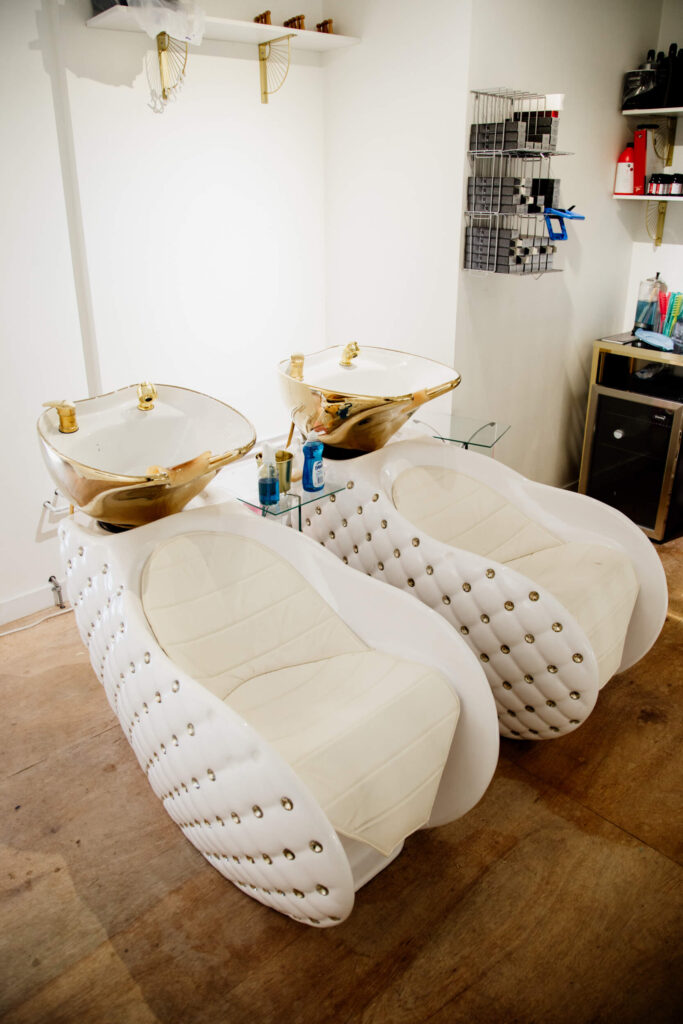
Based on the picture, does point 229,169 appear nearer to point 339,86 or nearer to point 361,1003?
point 339,86

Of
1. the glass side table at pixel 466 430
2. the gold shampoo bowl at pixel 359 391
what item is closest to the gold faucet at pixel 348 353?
the gold shampoo bowl at pixel 359 391

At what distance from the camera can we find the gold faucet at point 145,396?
2354 millimetres

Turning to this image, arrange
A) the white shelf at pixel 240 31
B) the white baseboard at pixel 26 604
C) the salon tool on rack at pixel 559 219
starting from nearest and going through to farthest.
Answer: the white shelf at pixel 240 31
the white baseboard at pixel 26 604
the salon tool on rack at pixel 559 219

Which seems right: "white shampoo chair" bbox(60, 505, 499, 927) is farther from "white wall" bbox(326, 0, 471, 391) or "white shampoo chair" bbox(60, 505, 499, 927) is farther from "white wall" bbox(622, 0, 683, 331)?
"white wall" bbox(622, 0, 683, 331)

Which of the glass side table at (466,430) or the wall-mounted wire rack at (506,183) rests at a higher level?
the wall-mounted wire rack at (506,183)

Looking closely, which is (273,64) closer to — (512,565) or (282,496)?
(282,496)

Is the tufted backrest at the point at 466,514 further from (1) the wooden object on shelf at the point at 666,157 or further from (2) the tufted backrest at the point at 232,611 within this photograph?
(1) the wooden object on shelf at the point at 666,157

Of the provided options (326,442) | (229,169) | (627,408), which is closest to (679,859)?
(326,442)

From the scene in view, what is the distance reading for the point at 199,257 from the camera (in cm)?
317

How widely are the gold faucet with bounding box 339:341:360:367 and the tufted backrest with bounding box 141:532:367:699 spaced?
3.23 feet

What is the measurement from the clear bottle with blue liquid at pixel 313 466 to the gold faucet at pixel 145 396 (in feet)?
1.56

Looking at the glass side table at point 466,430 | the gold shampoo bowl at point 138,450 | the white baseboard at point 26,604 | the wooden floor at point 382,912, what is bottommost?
the wooden floor at point 382,912

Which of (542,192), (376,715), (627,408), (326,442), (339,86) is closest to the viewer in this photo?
(376,715)

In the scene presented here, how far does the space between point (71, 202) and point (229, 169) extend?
27.2 inches
